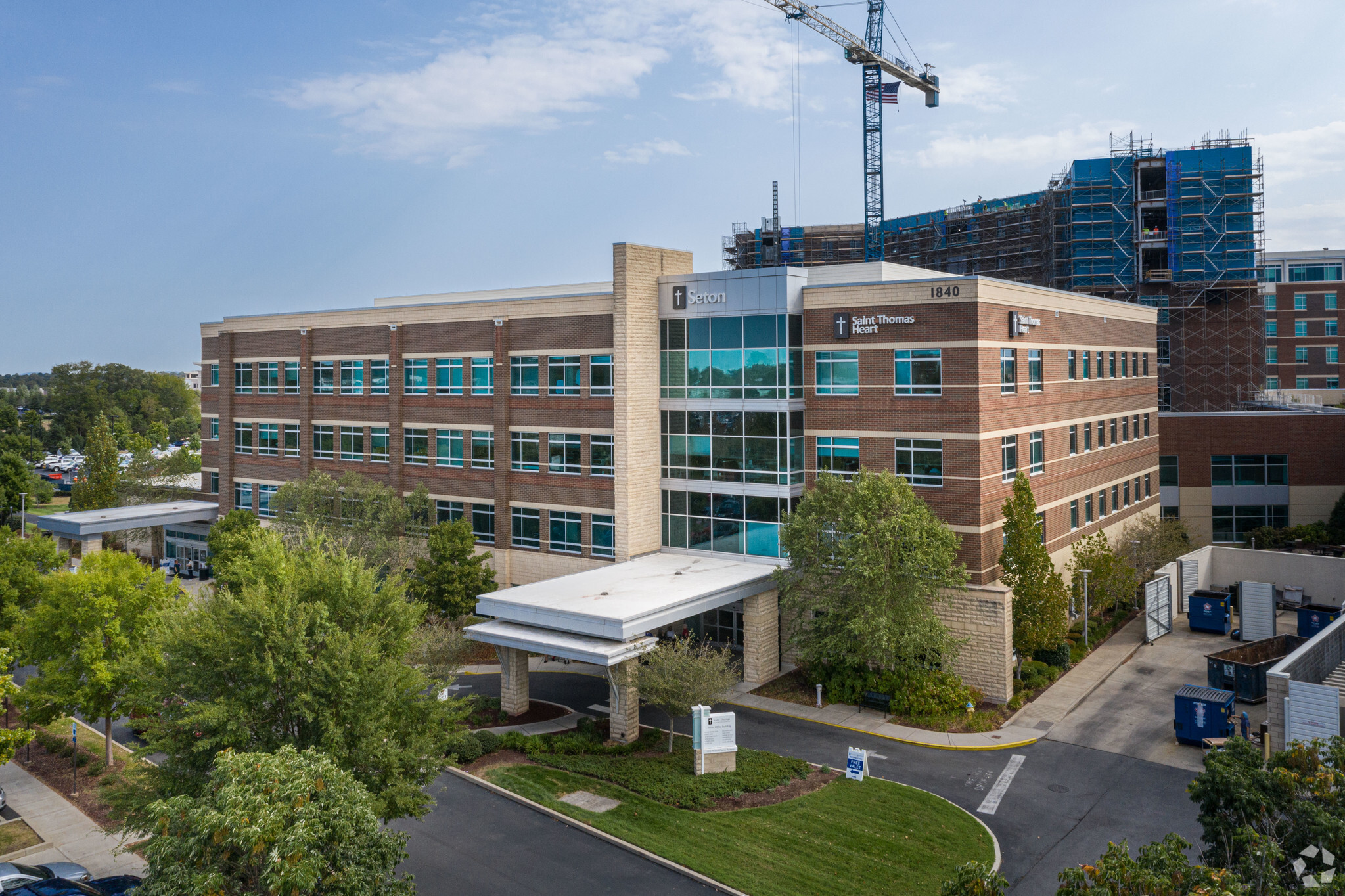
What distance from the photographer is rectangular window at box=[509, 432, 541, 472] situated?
45.4 metres

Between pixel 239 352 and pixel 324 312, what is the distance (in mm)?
9521

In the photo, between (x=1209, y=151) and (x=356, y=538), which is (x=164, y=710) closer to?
(x=356, y=538)

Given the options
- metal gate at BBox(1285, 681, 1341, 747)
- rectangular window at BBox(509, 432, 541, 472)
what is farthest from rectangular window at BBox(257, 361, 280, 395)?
metal gate at BBox(1285, 681, 1341, 747)

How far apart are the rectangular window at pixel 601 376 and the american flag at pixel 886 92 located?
202ft

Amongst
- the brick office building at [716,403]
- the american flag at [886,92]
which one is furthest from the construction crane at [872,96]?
the brick office building at [716,403]

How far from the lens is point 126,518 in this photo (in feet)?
189

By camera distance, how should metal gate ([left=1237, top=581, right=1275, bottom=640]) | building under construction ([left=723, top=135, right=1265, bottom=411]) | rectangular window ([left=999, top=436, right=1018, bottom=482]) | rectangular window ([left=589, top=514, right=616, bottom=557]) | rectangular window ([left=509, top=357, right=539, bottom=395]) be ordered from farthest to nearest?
building under construction ([left=723, top=135, right=1265, bottom=411])
rectangular window ([left=509, top=357, right=539, bottom=395])
rectangular window ([left=589, top=514, right=616, bottom=557])
metal gate ([left=1237, top=581, right=1275, bottom=640])
rectangular window ([left=999, top=436, right=1018, bottom=482])

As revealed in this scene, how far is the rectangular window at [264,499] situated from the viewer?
57844 millimetres

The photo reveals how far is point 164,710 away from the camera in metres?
19.2

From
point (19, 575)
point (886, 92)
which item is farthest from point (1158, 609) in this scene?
point (886, 92)

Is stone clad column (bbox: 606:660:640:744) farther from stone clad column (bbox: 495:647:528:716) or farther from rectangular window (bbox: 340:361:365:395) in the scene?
rectangular window (bbox: 340:361:365:395)

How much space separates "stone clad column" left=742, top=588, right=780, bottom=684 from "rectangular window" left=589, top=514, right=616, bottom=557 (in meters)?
8.07

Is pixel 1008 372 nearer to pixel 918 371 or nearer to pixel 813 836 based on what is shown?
pixel 918 371

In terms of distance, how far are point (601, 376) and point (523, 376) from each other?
5.01 meters
